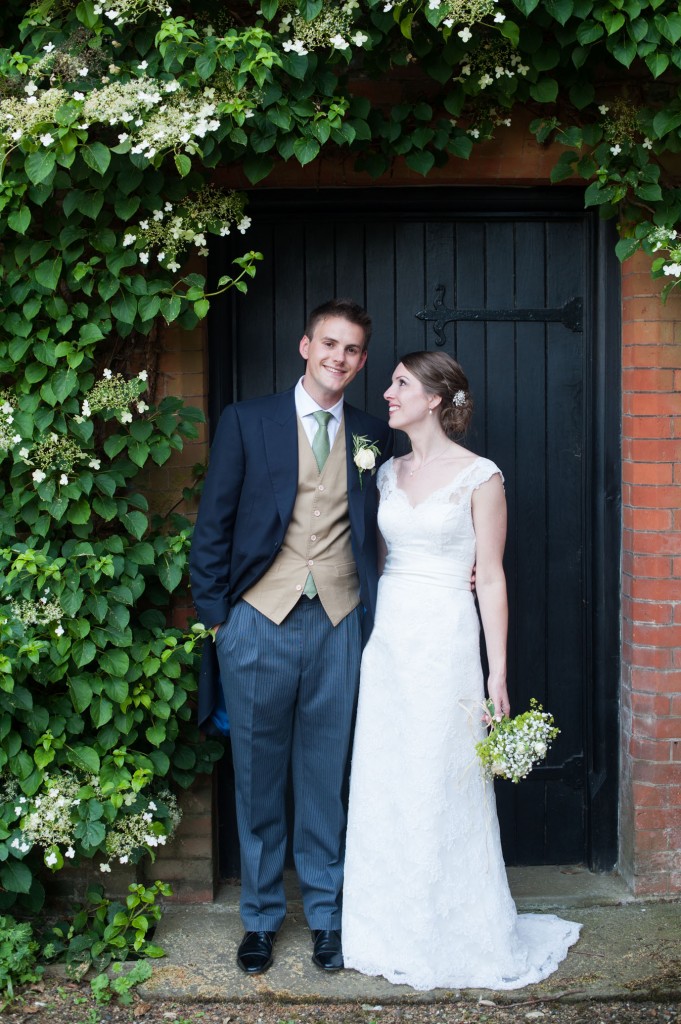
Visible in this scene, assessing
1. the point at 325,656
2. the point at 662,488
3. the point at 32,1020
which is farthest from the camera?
the point at 662,488

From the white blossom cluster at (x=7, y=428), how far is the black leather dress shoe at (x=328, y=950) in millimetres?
1770

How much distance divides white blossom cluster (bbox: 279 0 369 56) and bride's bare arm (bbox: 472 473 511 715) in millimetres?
1338

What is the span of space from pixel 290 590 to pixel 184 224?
1.18 meters

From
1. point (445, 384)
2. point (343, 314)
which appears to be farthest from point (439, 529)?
point (343, 314)

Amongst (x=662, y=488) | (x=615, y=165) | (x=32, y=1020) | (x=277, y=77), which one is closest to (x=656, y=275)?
(x=615, y=165)

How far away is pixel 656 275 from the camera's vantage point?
135 inches

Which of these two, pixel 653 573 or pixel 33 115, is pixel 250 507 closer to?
pixel 33 115

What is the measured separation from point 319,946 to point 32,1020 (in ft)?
2.81

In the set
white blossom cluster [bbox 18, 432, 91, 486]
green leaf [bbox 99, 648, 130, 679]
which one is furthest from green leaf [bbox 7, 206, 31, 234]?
green leaf [bbox 99, 648, 130, 679]

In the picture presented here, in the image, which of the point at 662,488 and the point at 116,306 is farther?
the point at 662,488

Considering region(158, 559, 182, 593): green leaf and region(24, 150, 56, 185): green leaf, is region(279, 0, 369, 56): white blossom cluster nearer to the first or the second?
region(24, 150, 56, 185): green leaf

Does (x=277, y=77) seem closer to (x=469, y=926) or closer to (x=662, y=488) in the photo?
(x=662, y=488)

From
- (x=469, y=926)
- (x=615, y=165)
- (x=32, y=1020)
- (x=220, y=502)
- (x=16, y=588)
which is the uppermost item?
(x=615, y=165)

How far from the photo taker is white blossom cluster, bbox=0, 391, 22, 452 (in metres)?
3.25
